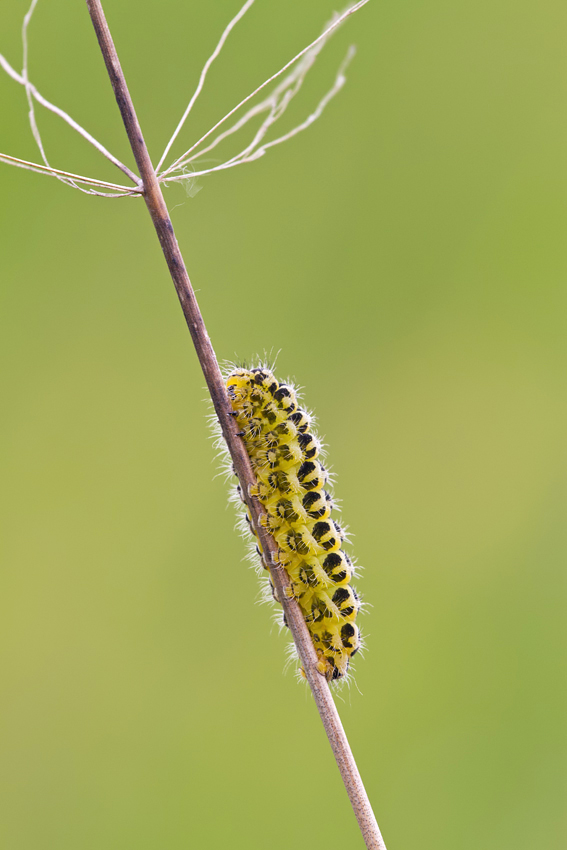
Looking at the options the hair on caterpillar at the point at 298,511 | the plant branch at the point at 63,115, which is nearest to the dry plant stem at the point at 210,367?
the plant branch at the point at 63,115

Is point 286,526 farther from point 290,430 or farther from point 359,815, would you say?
point 359,815

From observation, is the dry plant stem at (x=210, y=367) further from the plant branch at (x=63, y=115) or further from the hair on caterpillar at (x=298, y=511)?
the hair on caterpillar at (x=298, y=511)

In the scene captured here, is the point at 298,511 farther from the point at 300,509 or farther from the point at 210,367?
the point at 210,367

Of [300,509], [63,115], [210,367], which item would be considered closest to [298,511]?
[300,509]

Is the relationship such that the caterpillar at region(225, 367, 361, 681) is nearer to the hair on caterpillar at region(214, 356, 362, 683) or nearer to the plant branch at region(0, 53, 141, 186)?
the hair on caterpillar at region(214, 356, 362, 683)

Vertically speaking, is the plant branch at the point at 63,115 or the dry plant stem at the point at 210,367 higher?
the plant branch at the point at 63,115

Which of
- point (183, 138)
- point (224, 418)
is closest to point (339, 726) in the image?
point (224, 418)
